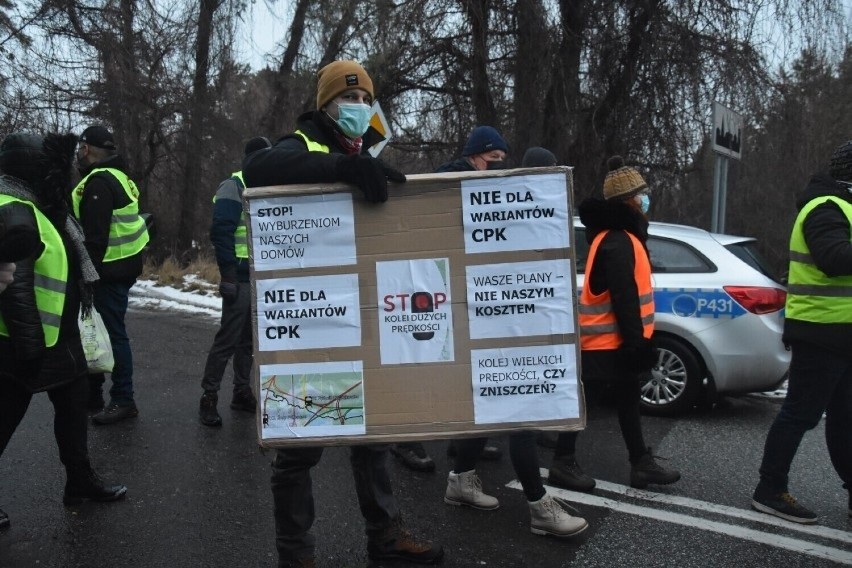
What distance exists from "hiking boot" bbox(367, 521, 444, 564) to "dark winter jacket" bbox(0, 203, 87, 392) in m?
1.68

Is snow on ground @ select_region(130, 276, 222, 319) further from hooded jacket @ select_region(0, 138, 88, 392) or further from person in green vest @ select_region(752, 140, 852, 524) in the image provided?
person in green vest @ select_region(752, 140, 852, 524)

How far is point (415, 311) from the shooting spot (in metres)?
2.80

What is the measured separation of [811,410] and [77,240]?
377cm

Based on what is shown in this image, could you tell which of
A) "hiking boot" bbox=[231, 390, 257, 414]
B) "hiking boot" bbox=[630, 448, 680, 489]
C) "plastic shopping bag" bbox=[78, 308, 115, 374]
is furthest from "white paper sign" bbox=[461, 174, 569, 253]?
"hiking boot" bbox=[231, 390, 257, 414]

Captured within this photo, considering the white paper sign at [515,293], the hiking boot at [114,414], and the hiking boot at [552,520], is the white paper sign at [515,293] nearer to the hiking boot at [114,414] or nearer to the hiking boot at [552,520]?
the hiking boot at [552,520]

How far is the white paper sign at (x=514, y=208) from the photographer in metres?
2.78

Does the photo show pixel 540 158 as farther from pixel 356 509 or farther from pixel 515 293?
pixel 356 509

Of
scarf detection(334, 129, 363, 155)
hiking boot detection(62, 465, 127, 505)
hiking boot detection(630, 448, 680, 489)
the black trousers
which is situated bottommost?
hiking boot detection(630, 448, 680, 489)

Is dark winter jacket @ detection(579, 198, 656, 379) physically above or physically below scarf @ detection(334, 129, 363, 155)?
below

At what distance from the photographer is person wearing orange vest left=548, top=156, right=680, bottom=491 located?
4.17m

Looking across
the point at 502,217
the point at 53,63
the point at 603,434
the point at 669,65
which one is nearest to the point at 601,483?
the point at 603,434

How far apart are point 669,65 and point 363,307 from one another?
906 centimetres

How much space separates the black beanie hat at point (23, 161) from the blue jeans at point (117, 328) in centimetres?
172

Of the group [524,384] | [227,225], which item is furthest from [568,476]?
[227,225]
